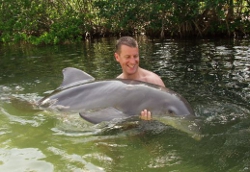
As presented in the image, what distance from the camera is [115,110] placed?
4000 millimetres

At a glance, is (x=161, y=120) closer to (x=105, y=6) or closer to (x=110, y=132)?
(x=110, y=132)

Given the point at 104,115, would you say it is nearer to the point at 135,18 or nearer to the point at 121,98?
the point at 121,98

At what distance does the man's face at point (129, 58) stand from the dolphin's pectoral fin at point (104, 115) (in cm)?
71

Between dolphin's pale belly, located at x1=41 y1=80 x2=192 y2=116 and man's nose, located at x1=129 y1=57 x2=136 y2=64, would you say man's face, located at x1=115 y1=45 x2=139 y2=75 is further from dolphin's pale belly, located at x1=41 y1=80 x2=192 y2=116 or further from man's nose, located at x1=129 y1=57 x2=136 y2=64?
dolphin's pale belly, located at x1=41 y1=80 x2=192 y2=116

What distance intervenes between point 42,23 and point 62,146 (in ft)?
54.2

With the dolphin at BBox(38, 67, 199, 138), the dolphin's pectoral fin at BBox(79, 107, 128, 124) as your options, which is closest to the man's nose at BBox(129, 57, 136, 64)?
the dolphin at BBox(38, 67, 199, 138)

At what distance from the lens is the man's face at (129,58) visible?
172 inches

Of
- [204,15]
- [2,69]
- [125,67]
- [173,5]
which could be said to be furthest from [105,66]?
[204,15]

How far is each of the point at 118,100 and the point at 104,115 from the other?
283 mm

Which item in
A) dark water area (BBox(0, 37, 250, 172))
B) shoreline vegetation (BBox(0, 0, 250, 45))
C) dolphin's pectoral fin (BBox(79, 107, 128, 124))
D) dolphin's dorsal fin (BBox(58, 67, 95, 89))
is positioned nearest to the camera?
dark water area (BBox(0, 37, 250, 172))

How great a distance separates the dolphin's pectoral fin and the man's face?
0.71 m

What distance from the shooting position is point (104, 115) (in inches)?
154

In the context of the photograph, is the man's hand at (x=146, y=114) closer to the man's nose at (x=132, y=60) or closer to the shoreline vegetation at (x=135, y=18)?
the man's nose at (x=132, y=60)

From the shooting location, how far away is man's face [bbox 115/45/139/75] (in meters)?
4.36
